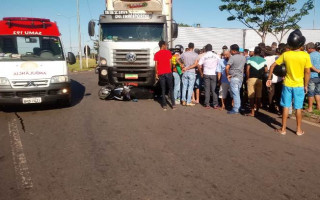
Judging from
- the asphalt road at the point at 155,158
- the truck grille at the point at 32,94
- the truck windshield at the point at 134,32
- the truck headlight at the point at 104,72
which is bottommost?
the asphalt road at the point at 155,158

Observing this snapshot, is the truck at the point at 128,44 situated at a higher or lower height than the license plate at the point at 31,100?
higher

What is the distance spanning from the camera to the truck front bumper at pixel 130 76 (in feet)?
32.1

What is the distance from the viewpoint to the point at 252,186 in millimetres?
3475

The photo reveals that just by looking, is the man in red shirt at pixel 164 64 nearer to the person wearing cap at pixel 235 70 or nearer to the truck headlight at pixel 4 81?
the person wearing cap at pixel 235 70

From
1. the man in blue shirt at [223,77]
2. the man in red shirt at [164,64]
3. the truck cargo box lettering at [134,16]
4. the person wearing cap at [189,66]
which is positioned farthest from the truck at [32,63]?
the man in blue shirt at [223,77]

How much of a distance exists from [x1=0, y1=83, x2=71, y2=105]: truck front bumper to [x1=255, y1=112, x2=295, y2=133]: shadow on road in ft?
17.5

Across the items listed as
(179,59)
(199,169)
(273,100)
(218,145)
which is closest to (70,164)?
(199,169)

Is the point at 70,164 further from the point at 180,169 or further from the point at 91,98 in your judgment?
the point at 91,98

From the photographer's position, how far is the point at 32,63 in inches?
296

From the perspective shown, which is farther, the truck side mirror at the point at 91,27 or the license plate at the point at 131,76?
the truck side mirror at the point at 91,27

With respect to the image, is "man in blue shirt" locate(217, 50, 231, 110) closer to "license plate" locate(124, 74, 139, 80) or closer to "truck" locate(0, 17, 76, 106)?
"license plate" locate(124, 74, 139, 80)

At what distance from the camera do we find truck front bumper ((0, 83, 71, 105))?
7.21m

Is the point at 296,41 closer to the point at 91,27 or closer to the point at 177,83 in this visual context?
the point at 177,83

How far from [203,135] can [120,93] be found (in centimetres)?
468
